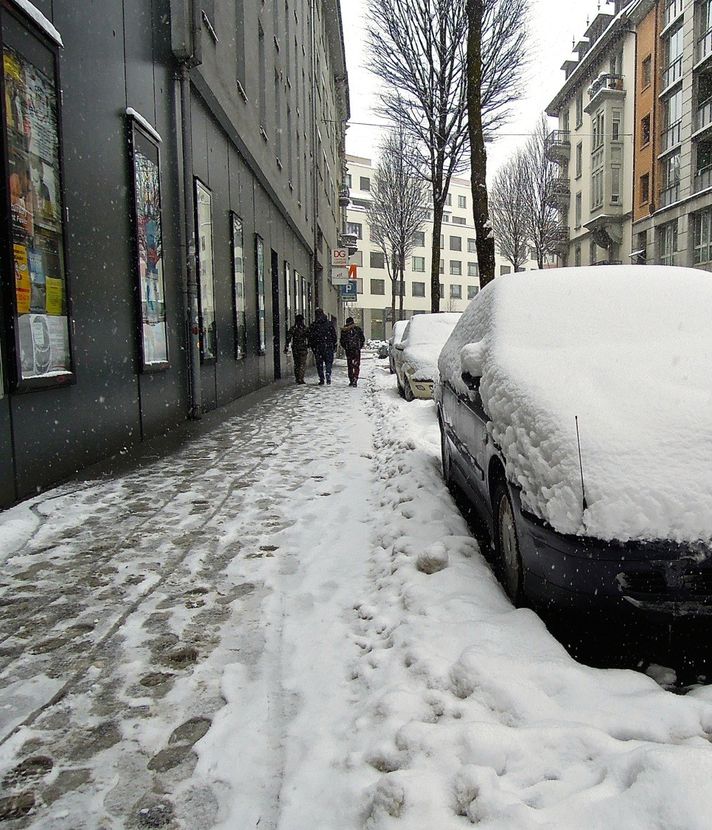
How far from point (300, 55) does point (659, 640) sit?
24.8m

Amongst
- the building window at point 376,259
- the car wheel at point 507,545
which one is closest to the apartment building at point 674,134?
the car wheel at point 507,545

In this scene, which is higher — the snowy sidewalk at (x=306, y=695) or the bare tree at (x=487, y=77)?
the bare tree at (x=487, y=77)

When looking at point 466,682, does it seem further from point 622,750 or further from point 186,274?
point 186,274

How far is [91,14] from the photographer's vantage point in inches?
247

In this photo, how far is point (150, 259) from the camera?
7.86m

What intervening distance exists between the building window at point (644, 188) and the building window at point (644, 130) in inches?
70.5

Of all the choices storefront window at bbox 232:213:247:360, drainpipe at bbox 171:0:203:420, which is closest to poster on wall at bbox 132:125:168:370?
drainpipe at bbox 171:0:203:420

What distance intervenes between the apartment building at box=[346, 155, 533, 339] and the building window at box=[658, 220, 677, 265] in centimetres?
3137

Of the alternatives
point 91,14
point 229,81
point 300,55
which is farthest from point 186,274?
point 300,55

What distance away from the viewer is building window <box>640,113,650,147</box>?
36.1 m

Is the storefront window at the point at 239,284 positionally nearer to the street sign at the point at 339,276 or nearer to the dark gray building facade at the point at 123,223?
the dark gray building facade at the point at 123,223

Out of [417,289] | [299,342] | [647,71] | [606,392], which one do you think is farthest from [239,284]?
[417,289]

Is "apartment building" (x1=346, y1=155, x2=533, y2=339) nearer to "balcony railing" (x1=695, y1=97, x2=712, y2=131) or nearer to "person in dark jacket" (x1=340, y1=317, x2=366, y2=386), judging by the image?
"balcony railing" (x1=695, y1=97, x2=712, y2=131)

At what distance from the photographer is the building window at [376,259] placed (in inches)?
2813
